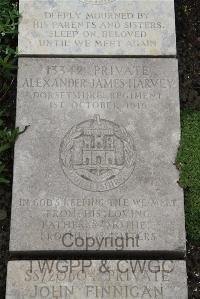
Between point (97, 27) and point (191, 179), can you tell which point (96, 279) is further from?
point (97, 27)

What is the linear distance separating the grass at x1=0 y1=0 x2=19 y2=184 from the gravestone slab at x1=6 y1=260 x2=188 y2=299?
1.03 m

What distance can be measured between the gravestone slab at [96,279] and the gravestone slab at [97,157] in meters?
0.15

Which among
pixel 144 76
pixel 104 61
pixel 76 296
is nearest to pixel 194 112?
pixel 144 76

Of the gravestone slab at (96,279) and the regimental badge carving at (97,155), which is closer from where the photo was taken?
the gravestone slab at (96,279)

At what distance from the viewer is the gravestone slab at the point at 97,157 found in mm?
4996

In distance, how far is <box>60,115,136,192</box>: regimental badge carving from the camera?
5.16 m

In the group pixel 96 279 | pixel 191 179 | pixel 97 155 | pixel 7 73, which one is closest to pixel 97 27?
pixel 7 73

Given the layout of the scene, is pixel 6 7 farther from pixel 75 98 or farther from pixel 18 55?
pixel 75 98

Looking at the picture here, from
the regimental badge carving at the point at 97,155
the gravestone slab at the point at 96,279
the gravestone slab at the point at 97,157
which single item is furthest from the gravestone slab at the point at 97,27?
the gravestone slab at the point at 96,279

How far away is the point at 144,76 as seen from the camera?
5594 mm

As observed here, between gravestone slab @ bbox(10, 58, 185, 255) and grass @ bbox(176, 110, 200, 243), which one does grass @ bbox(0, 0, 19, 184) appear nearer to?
gravestone slab @ bbox(10, 58, 185, 255)

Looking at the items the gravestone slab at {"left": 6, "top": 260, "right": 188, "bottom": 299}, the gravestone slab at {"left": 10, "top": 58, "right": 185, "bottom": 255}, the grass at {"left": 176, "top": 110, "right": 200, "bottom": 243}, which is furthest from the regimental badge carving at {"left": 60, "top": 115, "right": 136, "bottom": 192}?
the gravestone slab at {"left": 6, "top": 260, "right": 188, "bottom": 299}

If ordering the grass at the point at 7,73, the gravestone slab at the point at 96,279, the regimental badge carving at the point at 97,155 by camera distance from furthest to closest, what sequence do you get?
the grass at the point at 7,73
the regimental badge carving at the point at 97,155
the gravestone slab at the point at 96,279

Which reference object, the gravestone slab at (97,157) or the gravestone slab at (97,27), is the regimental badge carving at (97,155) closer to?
the gravestone slab at (97,157)
